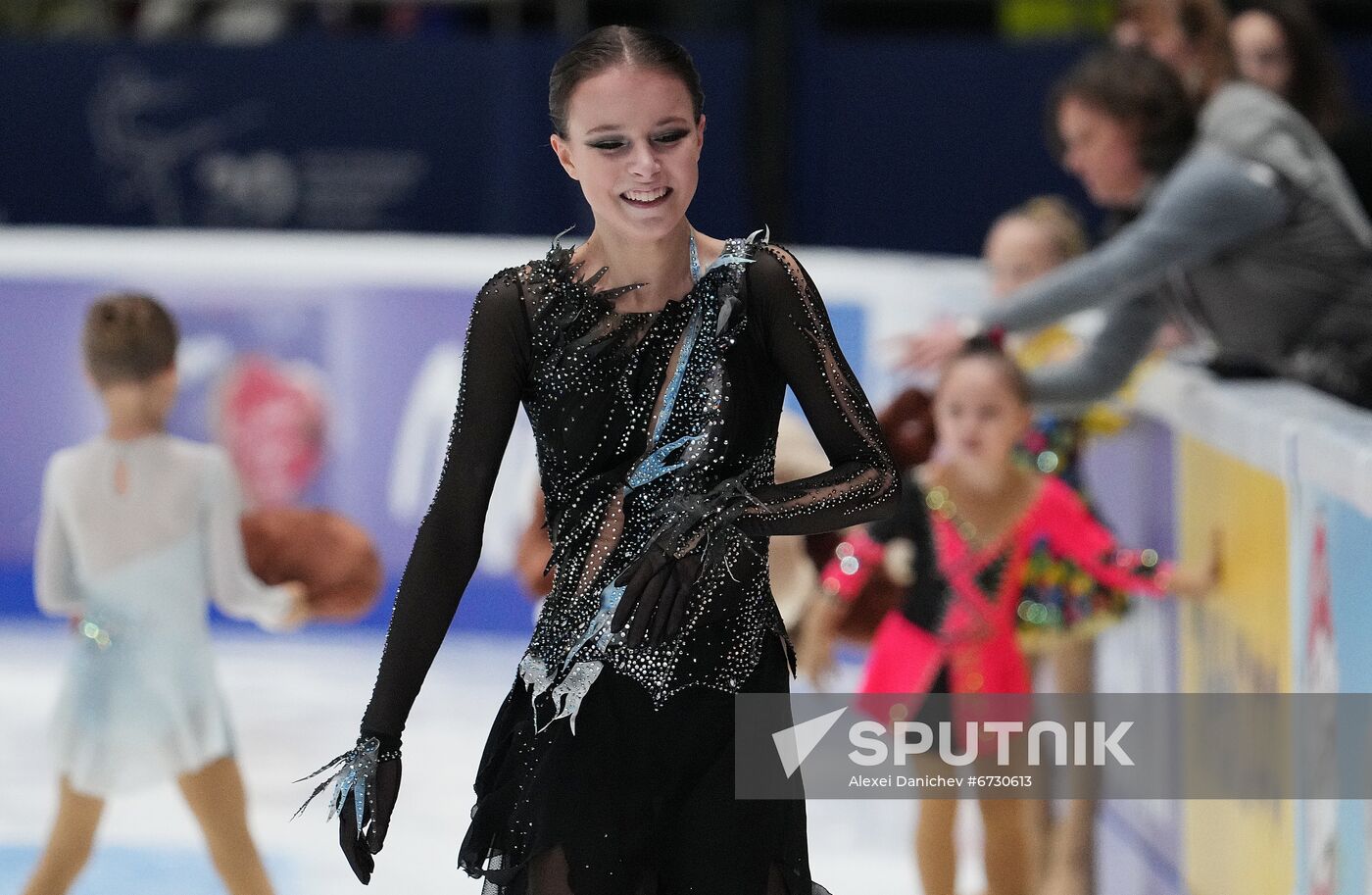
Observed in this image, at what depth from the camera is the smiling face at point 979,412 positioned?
13.5ft

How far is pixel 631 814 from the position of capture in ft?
7.61

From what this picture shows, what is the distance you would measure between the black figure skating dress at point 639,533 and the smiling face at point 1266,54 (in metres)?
3.85

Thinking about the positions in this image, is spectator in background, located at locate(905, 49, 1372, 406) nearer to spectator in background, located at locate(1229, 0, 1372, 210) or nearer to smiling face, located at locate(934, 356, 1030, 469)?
smiling face, located at locate(934, 356, 1030, 469)

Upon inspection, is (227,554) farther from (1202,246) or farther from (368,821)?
(1202,246)

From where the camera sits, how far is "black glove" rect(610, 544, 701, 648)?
89.3 inches

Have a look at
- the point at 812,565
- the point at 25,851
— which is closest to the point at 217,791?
the point at 25,851

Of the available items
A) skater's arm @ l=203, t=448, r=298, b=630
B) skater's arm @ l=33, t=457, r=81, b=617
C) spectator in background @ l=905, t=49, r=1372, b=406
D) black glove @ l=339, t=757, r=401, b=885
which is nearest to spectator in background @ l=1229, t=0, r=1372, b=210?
spectator in background @ l=905, t=49, r=1372, b=406

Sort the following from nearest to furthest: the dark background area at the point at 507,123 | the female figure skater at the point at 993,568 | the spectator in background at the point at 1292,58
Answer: the female figure skater at the point at 993,568 → the spectator in background at the point at 1292,58 → the dark background area at the point at 507,123

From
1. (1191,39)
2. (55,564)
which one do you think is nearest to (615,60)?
(55,564)

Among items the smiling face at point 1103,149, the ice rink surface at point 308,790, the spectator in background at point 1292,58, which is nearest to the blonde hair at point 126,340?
the ice rink surface at point 308,790

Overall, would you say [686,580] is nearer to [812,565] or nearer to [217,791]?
[217,791]

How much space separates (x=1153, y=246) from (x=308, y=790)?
235cm

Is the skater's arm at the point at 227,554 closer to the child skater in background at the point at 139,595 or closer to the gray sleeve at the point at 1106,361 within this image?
the child skater in background at the point at 139,595

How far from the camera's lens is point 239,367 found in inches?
257
